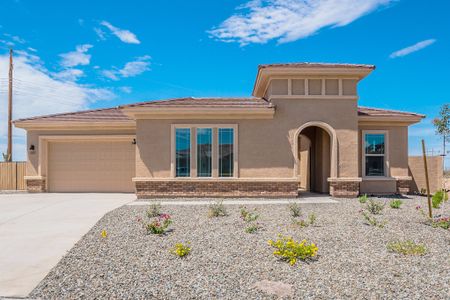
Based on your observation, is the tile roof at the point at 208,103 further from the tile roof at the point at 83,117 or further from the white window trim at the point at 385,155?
the white window trim at the point at 385,155

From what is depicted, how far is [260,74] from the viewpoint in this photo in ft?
42.7

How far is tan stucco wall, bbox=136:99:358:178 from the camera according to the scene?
488 inches

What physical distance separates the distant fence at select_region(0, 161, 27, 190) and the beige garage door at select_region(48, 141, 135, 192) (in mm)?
A: 2112

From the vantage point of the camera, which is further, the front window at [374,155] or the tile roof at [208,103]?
the front window at [374,155]

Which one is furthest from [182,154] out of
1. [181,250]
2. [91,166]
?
[181,250]

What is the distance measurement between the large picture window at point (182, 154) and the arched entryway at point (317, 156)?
166 inches

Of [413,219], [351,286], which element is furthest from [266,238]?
[413,219]

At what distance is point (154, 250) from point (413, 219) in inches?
263

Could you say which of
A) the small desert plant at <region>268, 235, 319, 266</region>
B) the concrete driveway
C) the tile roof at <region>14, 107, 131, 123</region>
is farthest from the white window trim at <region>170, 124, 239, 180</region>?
the small desert plant at <region>268, 235, 319, 266</region>

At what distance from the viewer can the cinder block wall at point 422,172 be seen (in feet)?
49.0

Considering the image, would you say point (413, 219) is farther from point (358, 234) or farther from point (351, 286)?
point (351, 286)

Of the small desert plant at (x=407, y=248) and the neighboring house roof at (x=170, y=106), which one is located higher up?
the neighboring house roof at (x=170, y=106)

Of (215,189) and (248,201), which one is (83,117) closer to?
(215,189)

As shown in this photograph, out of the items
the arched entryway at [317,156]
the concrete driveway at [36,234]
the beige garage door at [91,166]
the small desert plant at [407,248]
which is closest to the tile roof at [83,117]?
the beige garage door at [91,166]
